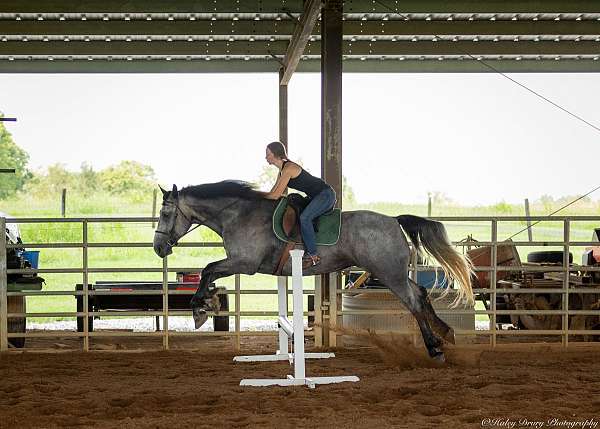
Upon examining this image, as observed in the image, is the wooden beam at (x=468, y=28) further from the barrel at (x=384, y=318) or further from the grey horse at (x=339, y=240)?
the grey horse at (x=339, y=240)

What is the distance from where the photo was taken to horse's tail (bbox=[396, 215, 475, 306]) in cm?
717

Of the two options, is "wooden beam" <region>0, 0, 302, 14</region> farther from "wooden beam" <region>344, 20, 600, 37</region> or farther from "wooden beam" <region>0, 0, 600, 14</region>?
"wooden beam" <region>344, 20, 600, 37</region>

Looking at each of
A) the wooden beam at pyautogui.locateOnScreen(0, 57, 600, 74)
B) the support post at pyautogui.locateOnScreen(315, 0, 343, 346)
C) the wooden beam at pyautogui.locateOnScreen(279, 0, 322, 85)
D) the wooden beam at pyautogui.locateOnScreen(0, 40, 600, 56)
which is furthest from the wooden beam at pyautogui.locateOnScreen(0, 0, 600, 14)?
the wooden beam at pyautogui.locateOnScreen(0, 57, 600, 74)

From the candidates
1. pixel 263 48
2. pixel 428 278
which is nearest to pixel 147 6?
pixel 263 48

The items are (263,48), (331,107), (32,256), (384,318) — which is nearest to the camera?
(331,107)

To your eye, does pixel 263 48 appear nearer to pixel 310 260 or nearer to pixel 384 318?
pixel 384 318

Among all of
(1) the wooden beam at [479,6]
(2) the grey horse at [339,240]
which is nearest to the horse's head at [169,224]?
(2) the grey horse at [339,240]

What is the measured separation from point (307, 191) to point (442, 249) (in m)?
1.42

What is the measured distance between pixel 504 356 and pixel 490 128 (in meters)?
16.4

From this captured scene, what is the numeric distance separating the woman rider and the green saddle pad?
0.11m

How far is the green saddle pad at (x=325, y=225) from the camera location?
276 inches

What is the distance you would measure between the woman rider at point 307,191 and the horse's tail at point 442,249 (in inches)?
35.6

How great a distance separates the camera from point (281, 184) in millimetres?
6844

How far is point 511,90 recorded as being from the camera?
23.1 metres
